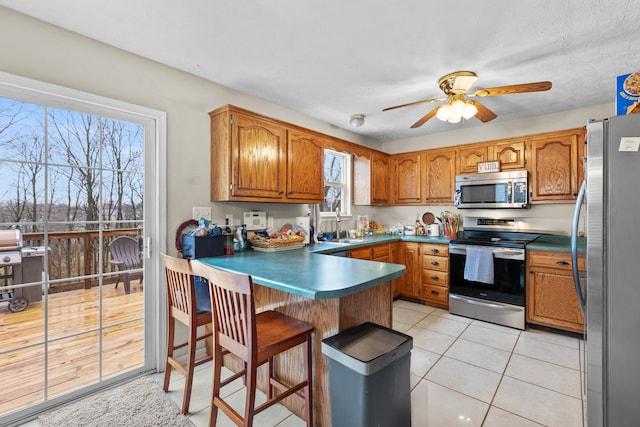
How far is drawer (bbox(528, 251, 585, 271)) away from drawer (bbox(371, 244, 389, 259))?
154 cm

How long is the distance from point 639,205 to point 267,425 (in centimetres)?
220

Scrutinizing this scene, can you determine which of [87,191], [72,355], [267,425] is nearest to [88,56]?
[87,191]

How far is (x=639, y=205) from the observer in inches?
51.5

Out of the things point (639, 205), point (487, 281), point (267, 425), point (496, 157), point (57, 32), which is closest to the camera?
point (639, 205)

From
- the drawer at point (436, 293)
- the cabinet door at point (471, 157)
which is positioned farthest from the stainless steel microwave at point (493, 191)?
the drawer at point (436, 293)

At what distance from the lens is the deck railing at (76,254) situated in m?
1.90

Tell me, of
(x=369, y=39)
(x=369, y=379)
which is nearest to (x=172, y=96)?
(x=369, y=39)

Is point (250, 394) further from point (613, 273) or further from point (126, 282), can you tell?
point (613, 273)

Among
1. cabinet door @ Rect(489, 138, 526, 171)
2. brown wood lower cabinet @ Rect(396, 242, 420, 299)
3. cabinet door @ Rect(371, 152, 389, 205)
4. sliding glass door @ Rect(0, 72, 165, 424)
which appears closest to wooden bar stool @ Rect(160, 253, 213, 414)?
sliding glass door @ Rect(0, 72, 165, 424)

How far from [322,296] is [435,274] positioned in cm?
286

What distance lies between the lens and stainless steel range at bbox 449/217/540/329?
10.3 ft

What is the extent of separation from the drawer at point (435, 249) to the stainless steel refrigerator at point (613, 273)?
229 centimetres

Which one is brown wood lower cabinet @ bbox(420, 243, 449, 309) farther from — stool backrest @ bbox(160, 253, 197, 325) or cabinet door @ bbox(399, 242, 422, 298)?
stool backrest @ bbox(160, 253, 197, 325)

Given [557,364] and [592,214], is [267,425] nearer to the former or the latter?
[592,214]
